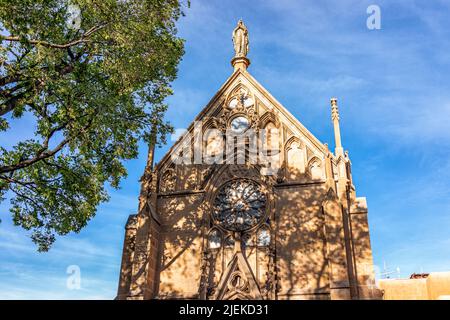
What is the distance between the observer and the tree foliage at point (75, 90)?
1325cm

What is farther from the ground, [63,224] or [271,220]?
[271,220]

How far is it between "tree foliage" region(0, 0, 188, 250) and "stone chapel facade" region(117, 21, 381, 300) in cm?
641

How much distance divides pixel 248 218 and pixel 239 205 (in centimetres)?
89

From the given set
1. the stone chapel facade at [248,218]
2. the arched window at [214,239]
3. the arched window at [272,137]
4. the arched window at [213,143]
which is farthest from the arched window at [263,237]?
the arched window at [213,143]

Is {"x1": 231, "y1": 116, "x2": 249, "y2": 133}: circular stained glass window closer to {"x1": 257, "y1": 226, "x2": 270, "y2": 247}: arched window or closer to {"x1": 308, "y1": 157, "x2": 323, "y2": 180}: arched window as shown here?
{"x1": 308, "y1": 157, "x2": 323, "y2": 180}: arched window

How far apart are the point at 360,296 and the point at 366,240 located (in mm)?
2487

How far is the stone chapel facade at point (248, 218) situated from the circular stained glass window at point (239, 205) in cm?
5

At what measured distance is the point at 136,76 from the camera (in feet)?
50.2

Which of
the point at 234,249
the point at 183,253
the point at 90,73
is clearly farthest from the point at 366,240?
the point at 90,73

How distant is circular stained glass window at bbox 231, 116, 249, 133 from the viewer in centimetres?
2352

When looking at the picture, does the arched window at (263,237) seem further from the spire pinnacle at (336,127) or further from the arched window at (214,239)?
the spire pinnacle at (336,127)
